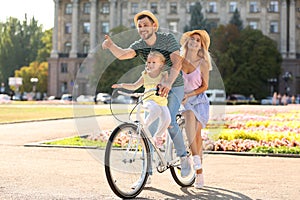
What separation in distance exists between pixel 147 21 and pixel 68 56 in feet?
330

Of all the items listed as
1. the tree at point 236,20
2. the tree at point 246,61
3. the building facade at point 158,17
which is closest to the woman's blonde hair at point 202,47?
the tree at point 246,61

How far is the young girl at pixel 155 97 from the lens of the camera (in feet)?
26.1

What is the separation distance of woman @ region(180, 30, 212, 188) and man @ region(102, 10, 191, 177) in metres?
0.30

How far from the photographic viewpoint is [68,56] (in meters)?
108

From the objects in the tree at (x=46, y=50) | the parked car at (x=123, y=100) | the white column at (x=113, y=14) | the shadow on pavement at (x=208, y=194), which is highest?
the white column at (x=113, y=14)

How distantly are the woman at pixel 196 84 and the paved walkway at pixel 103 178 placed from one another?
60 cm

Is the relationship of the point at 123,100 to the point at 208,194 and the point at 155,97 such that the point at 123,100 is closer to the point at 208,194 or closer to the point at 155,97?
the point at 155,97

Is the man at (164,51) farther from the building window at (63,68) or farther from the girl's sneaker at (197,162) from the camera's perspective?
the building window at (63,68)

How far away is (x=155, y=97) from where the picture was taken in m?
8.02

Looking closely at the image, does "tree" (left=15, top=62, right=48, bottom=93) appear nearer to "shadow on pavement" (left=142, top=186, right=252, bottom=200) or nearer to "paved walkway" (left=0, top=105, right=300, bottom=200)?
"paved walkway" (left=0, top=105, right=300, bottom=200)

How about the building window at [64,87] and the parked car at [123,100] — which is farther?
the building window at [64,87]

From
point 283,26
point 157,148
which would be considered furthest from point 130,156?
point 283,26

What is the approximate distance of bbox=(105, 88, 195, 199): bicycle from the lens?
7.43m

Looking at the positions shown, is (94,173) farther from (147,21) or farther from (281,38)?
(281,38)
